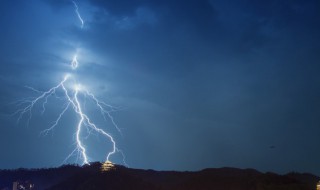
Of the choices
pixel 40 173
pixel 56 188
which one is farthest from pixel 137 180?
pixel 40 173

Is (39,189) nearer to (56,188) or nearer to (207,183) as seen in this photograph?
(56,188)

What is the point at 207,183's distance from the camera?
135 feet

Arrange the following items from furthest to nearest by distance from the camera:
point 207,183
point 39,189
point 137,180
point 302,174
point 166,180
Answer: point 302,174, point 166,180, point 39,189, point 207,183, point 137,180

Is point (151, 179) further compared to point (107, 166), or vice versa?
point (151, 179)

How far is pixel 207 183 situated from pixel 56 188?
14560 mm

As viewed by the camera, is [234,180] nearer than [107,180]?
No

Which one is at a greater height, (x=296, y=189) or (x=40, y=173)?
(x=40, y=173)

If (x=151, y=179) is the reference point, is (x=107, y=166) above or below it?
above

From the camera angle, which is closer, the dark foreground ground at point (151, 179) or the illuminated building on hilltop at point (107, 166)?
the dark foreground ground at point (151, 179)

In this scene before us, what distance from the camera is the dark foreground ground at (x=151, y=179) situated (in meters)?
35.2

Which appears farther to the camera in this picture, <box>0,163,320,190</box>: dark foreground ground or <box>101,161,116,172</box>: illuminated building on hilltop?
<box>101,161,116,172</box>: illuminated building on hilltop

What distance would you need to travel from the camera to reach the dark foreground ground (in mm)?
35156

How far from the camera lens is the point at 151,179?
48.2 metres

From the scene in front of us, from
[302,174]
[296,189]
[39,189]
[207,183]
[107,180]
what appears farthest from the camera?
[302,174]
